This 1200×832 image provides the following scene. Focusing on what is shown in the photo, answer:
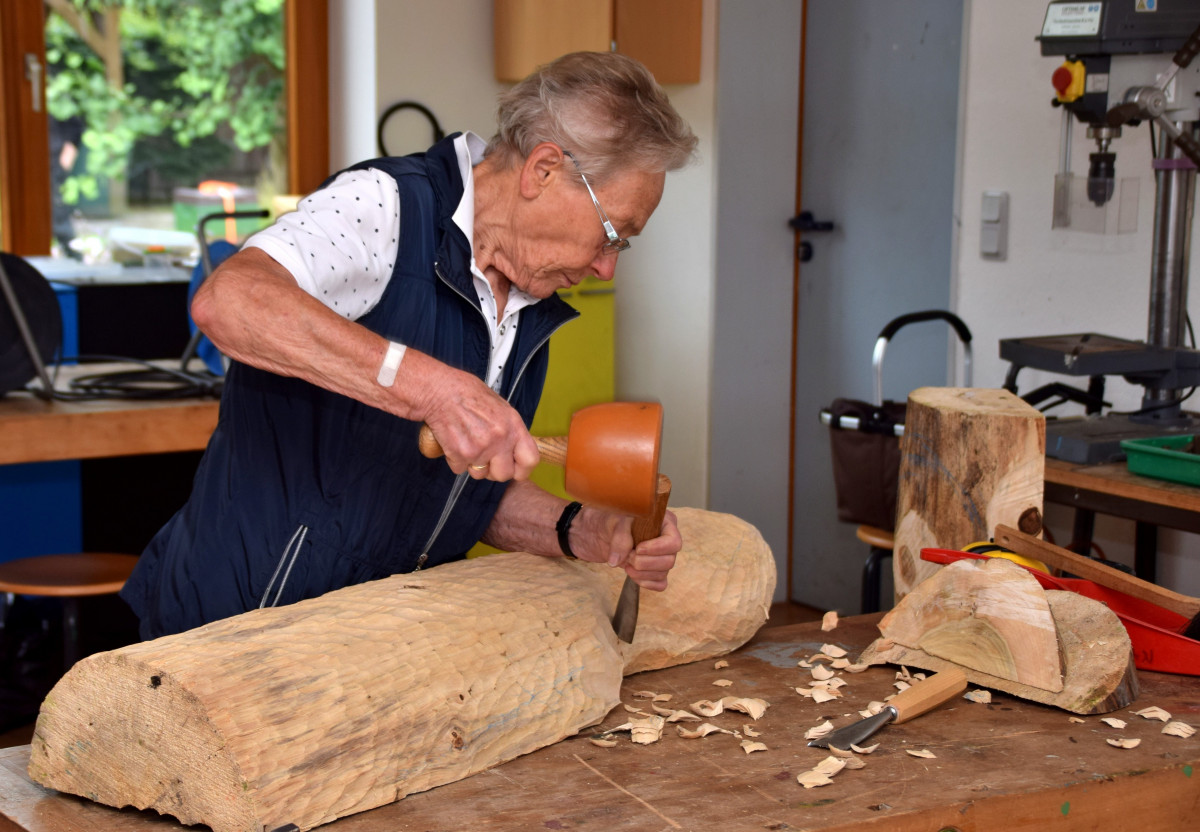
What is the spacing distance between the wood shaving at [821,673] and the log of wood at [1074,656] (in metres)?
0.10

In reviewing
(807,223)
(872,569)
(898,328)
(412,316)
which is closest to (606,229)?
(412,316)

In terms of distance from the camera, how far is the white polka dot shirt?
143cm

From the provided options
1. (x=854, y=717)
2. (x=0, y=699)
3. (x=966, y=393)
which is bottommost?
(x=0, y=699)

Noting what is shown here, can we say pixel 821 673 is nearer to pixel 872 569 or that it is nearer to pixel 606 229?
pixel 606 229

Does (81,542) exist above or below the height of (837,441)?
below

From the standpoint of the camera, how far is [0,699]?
10.8 feet

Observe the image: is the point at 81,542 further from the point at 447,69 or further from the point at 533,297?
the point at 533,297

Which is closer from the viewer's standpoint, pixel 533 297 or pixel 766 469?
pixel 533 297

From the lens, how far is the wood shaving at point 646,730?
145 cm

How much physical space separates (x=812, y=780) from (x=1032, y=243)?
98.9 inches

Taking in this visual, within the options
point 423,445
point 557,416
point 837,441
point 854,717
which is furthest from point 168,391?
point 854,717

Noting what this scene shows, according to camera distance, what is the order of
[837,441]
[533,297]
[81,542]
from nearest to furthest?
[533,297], [837,441], [81,542]

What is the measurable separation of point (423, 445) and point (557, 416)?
294 cm

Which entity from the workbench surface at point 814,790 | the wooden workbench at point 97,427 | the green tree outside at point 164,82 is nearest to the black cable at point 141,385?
the wooden workbench at point 97,427
